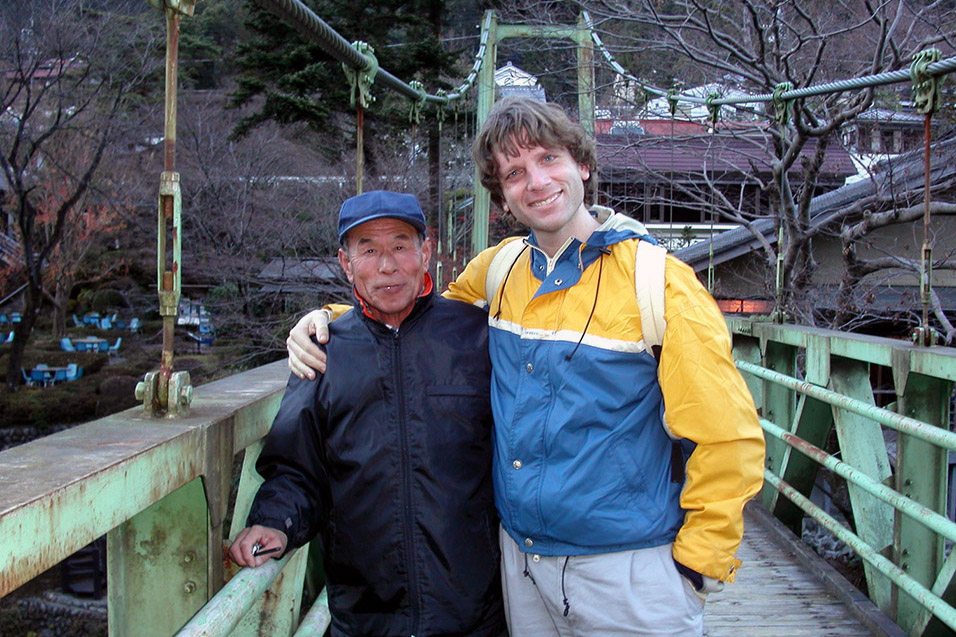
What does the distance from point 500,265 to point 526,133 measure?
319mm

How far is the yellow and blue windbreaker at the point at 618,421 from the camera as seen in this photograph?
140 cm

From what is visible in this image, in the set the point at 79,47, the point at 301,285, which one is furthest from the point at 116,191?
the point at 301,285

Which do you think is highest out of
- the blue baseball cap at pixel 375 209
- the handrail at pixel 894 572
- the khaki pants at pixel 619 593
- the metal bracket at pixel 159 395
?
the blue baseball cap at pixel 375 209

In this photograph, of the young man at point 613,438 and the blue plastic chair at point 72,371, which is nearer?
the young man at point 613,438

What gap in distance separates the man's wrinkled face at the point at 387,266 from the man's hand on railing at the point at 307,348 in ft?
0.34

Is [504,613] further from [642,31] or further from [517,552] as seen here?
[642,31]

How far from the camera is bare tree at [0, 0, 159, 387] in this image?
13961 millimetres

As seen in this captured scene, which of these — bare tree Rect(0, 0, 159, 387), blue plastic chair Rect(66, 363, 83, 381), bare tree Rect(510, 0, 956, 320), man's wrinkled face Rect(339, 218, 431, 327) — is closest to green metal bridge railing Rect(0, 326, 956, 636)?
man's wrinkled face Rect(339, 218, 431, 327)

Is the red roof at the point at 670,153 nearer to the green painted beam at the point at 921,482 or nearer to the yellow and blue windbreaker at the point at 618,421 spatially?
the green painted beam at the point at 921,482

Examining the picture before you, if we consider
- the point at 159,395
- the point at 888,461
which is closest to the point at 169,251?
the point at 159,395

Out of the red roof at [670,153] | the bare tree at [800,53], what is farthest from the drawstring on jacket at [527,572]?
the red roof at [670,153]

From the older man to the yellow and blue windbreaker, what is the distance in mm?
96

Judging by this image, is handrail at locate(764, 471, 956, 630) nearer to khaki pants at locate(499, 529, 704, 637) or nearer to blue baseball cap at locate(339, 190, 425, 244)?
khaki pants at locate(499, 529, 704, 637)

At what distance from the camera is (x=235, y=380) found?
6.99ft
